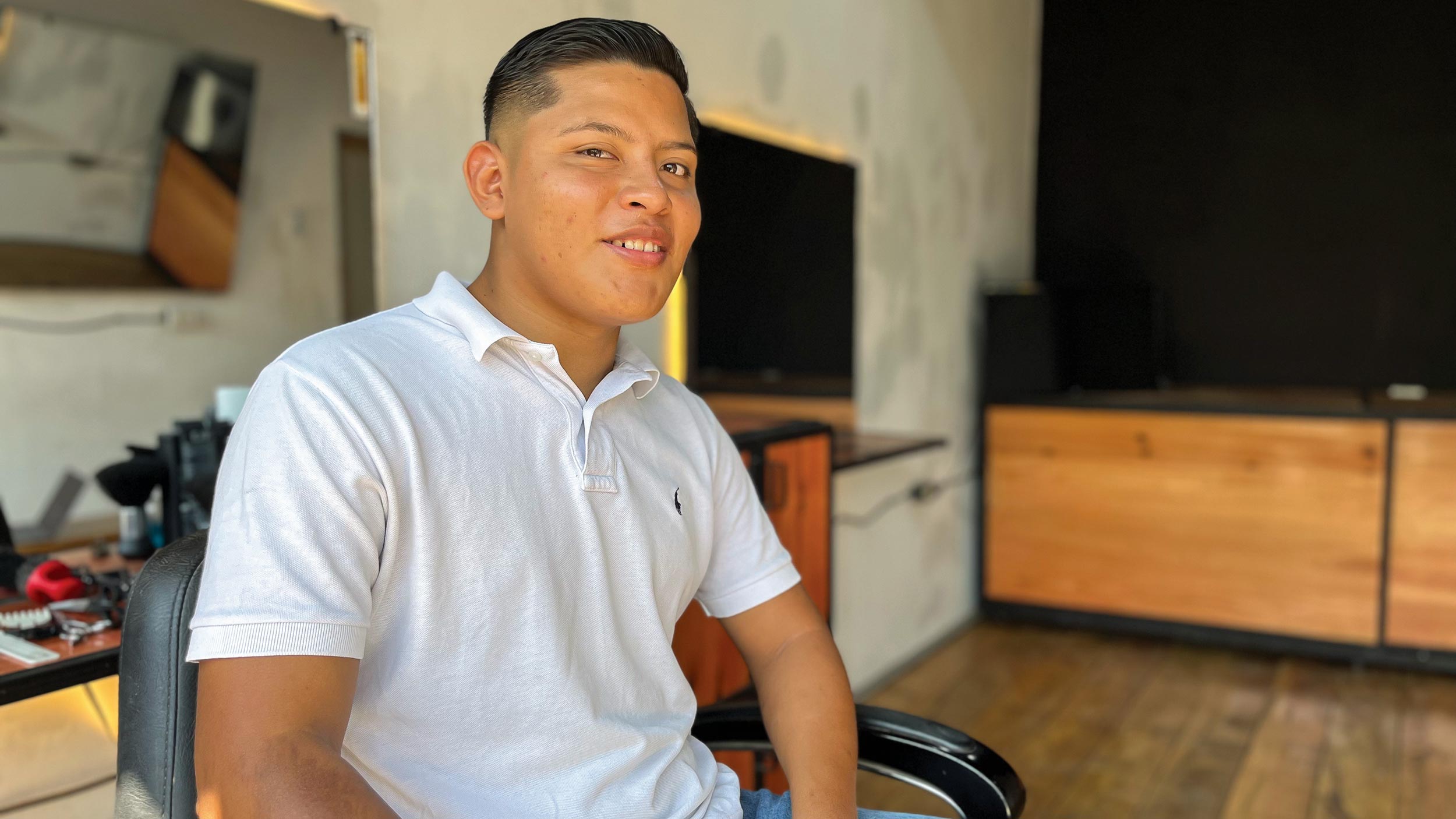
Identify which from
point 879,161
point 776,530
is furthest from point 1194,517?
point 776,530

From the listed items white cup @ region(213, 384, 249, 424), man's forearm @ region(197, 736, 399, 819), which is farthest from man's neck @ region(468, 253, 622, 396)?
white cup @ region(213, 384, 249, 424)

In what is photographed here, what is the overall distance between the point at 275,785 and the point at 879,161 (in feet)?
9.82

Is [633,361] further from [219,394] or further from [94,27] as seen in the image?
[94,27]

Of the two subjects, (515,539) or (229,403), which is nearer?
(515,539)

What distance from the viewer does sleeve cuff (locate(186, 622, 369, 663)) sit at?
821 mm

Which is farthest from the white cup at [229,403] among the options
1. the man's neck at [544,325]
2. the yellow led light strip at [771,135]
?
the yellow led light strip at [771,135]

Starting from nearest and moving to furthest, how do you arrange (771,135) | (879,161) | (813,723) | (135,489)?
(813,723)
(135,489)
(771,135)
(879,161)

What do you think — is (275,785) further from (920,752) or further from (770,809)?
(920,752)

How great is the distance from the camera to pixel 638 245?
113 centimetres

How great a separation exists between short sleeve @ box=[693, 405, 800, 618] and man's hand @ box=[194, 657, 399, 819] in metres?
0.60

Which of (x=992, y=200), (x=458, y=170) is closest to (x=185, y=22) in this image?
(x=458, y=170)

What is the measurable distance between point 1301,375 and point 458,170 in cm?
384

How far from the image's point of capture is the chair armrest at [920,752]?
4.01 feet

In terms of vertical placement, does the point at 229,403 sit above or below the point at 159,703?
above
